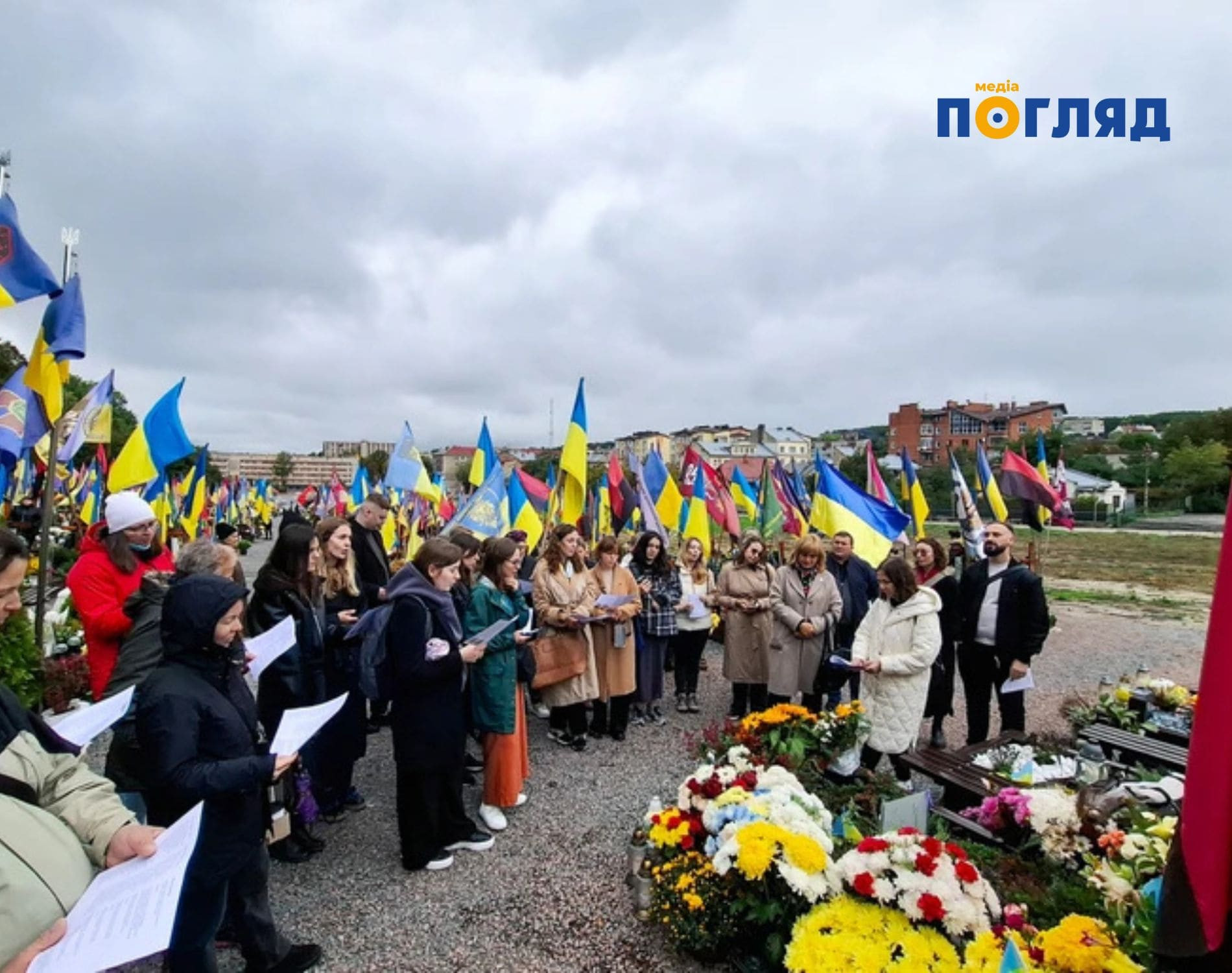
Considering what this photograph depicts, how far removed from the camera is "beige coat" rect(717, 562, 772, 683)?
6531 mm

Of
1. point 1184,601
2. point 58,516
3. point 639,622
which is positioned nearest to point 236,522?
point 58,516

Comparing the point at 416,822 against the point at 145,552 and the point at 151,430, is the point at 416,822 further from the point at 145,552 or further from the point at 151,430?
the point at 151,430

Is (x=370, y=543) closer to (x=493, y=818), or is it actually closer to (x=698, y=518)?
(x=493, y=818)

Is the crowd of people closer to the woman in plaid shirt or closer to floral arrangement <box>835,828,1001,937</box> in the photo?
the woman in plaid shirt

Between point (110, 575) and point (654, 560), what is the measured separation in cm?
446

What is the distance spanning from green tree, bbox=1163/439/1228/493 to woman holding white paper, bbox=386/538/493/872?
6761 cm

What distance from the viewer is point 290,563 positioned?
13.0 feet

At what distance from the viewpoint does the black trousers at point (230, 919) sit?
96.6 inches

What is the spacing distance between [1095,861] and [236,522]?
107 feet

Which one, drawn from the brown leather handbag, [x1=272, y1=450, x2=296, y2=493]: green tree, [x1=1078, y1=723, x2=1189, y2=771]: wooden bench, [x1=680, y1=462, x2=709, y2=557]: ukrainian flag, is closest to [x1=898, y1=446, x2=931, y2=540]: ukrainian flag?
[x1=680, y1=462, x2=709, y2=557]: ukrainian flag

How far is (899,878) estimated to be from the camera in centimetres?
275

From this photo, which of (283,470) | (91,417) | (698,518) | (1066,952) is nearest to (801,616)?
(1066,952)

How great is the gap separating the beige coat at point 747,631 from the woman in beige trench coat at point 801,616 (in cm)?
40

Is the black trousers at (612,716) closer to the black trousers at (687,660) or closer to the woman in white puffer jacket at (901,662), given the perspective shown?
the black trousers at (687,660)
